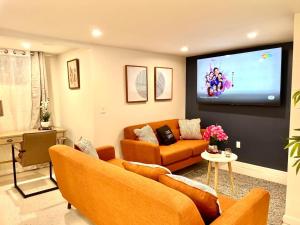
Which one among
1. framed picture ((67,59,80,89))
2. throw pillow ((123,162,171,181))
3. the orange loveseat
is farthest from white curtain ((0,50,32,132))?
throw pillow ((123,162,171,181))

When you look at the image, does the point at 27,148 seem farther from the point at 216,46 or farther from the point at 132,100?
the point at 216,46

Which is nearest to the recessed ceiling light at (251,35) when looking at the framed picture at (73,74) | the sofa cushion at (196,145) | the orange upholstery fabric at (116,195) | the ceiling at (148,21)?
the ceiling at (148,21)

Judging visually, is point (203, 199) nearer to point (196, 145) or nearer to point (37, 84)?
point (196, 145)

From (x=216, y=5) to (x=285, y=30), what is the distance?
4.83 feet

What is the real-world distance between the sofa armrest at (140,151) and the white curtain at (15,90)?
6.42ft

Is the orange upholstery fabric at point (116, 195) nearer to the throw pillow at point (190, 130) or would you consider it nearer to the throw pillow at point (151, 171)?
the throw pillow at point (151, 171)

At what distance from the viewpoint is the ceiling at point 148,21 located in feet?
6.53

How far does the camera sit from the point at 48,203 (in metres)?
2.92

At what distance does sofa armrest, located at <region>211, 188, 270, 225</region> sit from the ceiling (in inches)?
64.6

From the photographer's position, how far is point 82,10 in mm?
2109

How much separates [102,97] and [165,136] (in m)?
1.34

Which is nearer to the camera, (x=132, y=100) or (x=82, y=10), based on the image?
(x=82, y=10)

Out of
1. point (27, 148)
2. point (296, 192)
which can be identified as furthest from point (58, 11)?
point (296, 192)

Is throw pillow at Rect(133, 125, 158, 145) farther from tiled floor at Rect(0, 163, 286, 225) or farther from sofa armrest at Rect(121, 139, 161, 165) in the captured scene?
tiled floor at Rect(0, 163, 286, 225)
